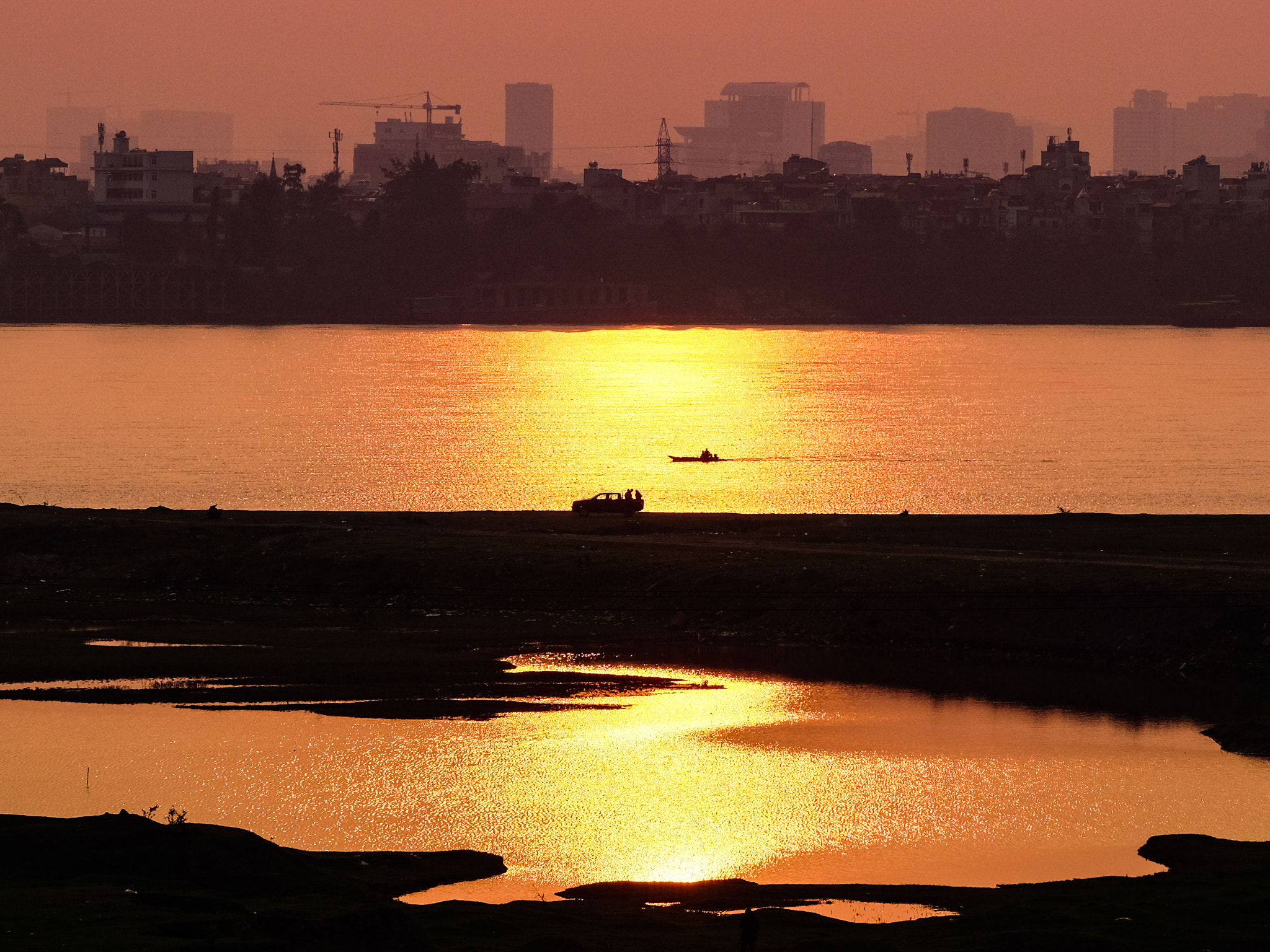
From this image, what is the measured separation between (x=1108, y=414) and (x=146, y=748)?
13452 centimetres

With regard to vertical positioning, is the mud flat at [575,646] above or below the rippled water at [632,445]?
below

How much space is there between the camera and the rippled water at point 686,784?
36781 mm

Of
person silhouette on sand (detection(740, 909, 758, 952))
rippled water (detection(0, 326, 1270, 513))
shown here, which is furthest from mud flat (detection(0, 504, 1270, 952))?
rippled water (detection(0, 326, 1270, 513))

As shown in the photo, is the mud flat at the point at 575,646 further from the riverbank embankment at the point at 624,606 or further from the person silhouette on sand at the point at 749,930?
the person silhouette on sand at the point at 749,930

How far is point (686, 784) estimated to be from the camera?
139 feet

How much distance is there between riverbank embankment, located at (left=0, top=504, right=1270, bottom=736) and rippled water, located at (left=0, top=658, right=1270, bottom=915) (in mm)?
2824

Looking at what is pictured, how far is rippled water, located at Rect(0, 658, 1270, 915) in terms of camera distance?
36781 mm

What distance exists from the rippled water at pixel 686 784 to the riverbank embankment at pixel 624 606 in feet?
9.27

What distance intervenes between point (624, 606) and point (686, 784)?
2118cm

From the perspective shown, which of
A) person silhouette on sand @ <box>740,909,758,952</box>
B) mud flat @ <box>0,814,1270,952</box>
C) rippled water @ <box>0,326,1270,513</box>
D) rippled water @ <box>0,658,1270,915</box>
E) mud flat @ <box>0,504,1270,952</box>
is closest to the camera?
person silhouette on sand @ <box>740,909,758,952</box>

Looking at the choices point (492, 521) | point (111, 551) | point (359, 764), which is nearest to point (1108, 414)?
point (492, 521)

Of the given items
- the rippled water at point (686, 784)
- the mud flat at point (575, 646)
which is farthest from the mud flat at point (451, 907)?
the rippled water at point (686, 784)

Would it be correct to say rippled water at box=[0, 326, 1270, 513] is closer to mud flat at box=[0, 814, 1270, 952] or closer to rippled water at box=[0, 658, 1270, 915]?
rippled water at box=[0, 658, 1270, 915]

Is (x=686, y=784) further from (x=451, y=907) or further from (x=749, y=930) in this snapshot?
(x=749, y=930)
